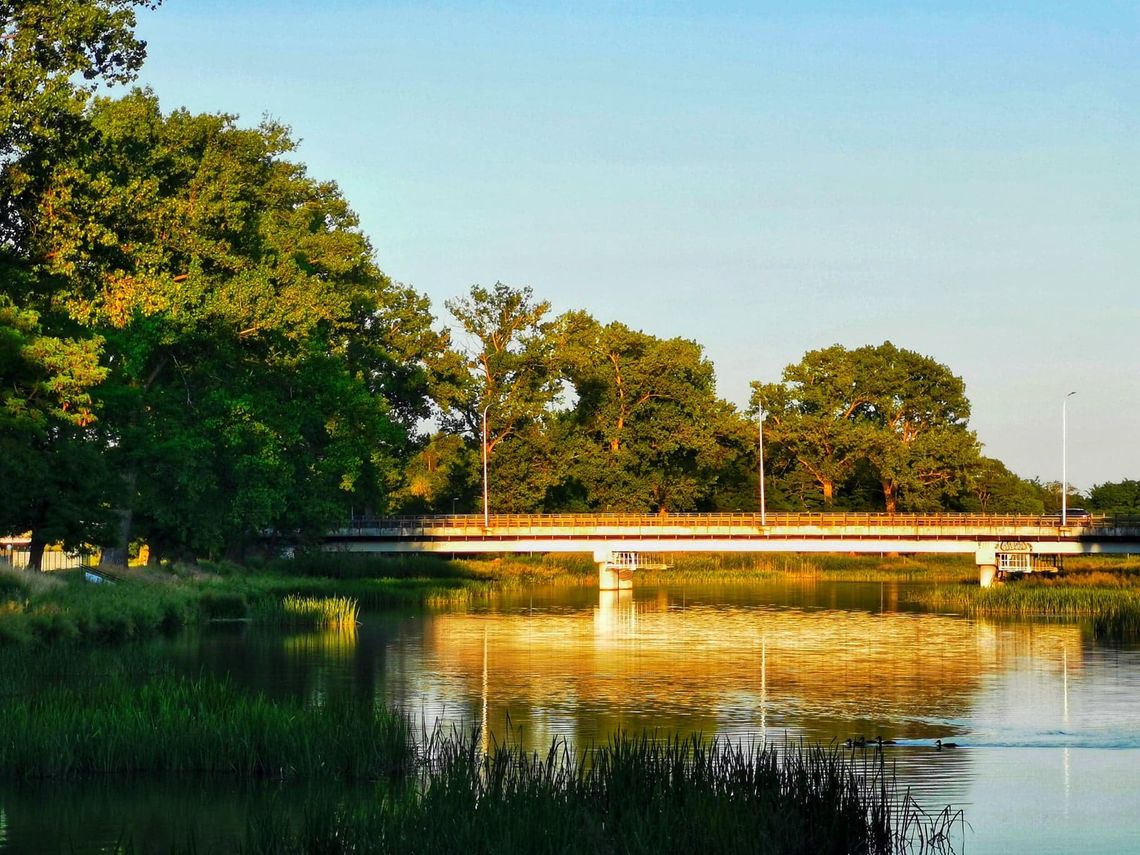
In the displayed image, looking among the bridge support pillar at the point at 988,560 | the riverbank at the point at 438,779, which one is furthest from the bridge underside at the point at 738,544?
the riverbank at the point at 438,779

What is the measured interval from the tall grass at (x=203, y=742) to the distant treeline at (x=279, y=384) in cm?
2041

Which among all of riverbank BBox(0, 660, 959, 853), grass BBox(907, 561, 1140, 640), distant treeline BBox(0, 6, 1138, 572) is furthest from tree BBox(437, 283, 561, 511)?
riverbank BBox(0, 660, 959, 853)

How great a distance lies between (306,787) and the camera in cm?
2138

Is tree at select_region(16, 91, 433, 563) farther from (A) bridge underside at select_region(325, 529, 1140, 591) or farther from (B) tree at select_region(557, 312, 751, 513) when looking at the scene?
(B) tree at select_region(557, 312, 751, 513)

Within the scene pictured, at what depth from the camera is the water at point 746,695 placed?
67.5 feet

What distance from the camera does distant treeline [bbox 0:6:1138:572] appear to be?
43594mm

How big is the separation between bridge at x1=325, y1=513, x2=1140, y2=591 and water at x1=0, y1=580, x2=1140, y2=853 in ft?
75.1

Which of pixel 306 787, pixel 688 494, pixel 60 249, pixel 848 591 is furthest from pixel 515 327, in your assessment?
pixel 306 787

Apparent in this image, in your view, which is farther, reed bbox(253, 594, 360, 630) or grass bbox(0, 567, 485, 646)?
reed bbox(253, 594, 360, 630)

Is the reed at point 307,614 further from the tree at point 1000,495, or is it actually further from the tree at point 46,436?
the tree at point 1000,495

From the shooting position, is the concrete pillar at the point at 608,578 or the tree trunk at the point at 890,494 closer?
the concrete pillar at the point at 608,578

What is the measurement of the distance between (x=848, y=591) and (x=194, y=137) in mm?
39678

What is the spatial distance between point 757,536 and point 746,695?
5458 cm

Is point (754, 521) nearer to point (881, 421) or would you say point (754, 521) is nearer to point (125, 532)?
point (881, 421)
